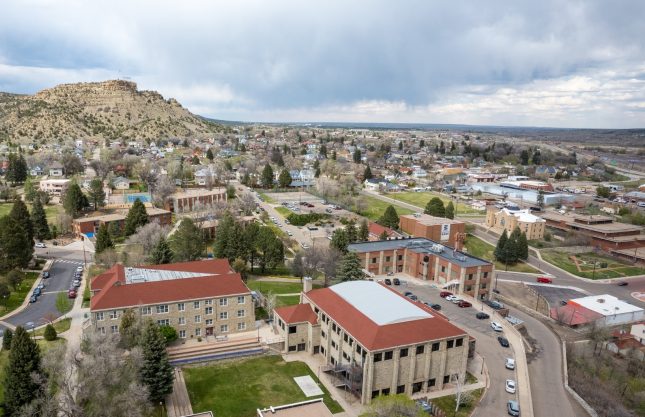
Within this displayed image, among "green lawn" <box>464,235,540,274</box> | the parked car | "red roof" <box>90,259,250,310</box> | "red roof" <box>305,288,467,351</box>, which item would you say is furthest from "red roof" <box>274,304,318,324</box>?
"green lawn" <box>464,235,540,274</box>

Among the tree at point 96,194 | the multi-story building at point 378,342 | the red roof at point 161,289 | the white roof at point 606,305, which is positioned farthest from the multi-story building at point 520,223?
the tree at point 96,194

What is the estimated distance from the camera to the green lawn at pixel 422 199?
4772 inches

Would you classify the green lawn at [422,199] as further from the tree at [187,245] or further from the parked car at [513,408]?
the parked car at [513,408]

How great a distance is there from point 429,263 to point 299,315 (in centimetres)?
2931

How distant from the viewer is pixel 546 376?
43.1m

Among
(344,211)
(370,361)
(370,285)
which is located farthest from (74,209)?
(370,361)

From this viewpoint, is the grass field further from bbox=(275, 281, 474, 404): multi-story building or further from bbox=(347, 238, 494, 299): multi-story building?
bbox=(275, 281, 474, 404): multi-story building

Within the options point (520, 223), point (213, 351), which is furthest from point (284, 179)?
point (213, 351)

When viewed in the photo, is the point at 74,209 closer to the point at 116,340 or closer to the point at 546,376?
the point at 116,340

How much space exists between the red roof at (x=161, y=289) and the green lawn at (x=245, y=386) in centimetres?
722

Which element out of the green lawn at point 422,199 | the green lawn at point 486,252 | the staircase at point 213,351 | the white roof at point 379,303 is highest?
the white roof at point 379,303

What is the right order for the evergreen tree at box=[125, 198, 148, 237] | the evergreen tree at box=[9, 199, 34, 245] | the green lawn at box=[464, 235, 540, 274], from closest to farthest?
the evergreen tree at box=[9, 199, 34, 245] → the green lawn at box=[464, 235, 540, 274] → the evergreen tree at box=[125, 198, 148, 237]

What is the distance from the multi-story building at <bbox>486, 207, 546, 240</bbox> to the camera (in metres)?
97.8

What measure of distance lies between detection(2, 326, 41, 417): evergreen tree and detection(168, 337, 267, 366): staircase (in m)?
11.7
